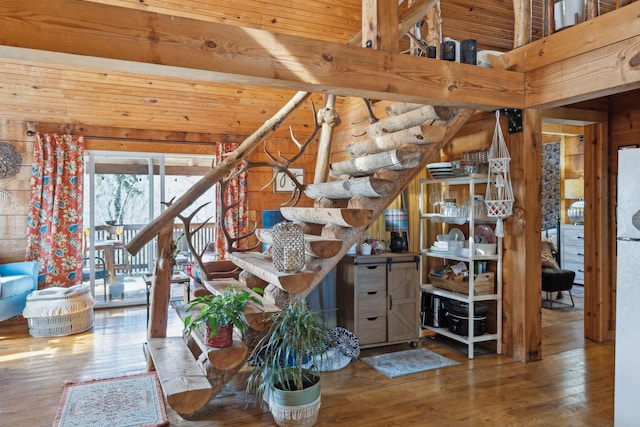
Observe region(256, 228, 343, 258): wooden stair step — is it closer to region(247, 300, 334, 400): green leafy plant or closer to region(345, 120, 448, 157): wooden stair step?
region(247, 300, 334, 400): green leafy plant

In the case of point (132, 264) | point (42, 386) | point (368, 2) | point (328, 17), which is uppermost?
point (328, 17)

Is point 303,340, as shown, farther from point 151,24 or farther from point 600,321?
point 600,321

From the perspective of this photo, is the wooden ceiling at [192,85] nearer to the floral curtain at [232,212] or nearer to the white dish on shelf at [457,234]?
the floral curtain at [232,212]

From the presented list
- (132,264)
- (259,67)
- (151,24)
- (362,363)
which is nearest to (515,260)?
(362,363)

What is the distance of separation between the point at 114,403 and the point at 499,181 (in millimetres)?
3189

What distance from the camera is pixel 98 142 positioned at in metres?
5.54

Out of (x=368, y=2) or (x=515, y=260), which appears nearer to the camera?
(x=368, y=2)

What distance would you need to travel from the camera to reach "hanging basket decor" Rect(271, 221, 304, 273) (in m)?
2.75

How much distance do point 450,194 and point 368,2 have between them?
7.30 feet

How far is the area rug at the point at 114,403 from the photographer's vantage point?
259cm

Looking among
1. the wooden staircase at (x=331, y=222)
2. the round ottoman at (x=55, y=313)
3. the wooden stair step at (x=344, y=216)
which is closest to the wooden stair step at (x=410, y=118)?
the wooden staircase at (x=331, y=222)

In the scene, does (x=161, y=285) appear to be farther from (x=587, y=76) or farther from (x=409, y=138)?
(x=587, y=76)

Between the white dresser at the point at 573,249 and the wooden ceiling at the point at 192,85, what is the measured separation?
2.95 m

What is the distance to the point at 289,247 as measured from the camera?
2.75m
